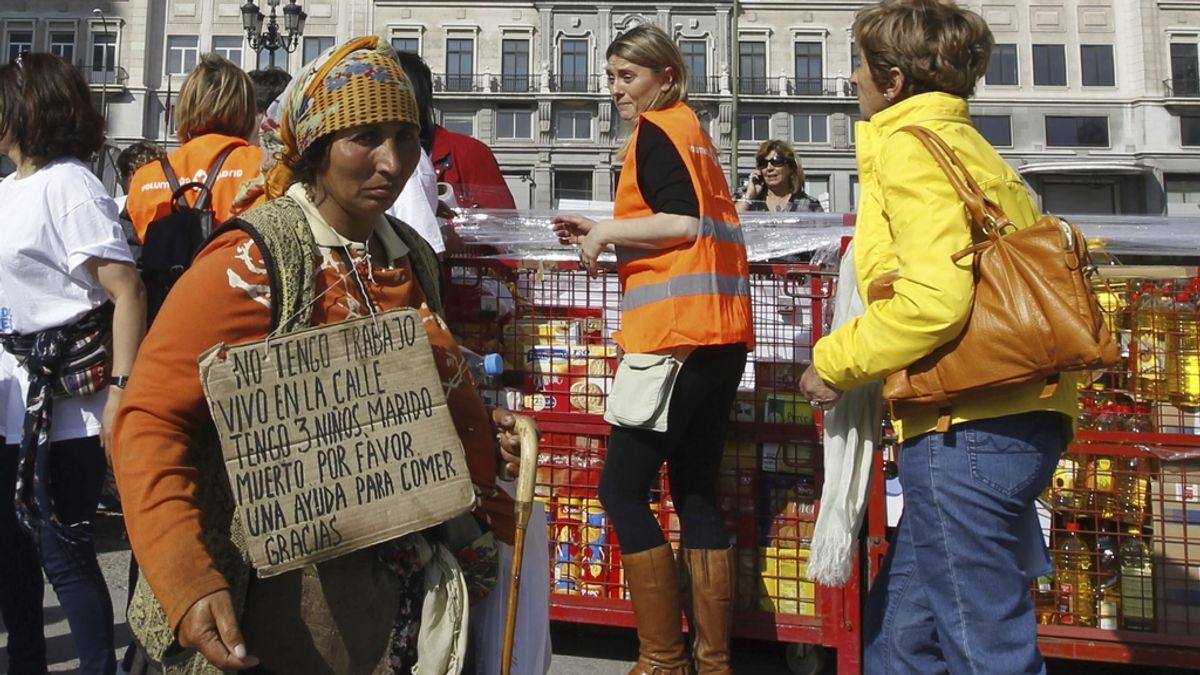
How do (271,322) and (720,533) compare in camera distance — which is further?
(720,533)

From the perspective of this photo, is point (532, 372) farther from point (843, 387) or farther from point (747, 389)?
point (843, 387)

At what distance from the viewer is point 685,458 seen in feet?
10.8

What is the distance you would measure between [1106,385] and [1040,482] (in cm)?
165

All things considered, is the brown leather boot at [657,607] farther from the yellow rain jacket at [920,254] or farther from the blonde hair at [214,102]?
the blonde hair at [214,102]

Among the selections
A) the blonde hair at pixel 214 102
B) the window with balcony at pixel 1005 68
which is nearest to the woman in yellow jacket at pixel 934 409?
the blonde hair at pixel 214 102

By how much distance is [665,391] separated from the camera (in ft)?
10.1

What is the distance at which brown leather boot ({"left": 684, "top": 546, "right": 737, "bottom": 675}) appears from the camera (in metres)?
3.28

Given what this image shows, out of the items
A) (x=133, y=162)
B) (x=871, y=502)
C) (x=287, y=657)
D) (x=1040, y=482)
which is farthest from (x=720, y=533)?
(x=133, y=162)

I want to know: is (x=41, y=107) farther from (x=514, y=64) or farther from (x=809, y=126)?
(x=809, y=126)

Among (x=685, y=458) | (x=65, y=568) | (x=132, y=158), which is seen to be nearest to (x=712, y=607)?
(x=685, y=458)

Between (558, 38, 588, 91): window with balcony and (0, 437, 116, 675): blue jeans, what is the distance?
148 ft

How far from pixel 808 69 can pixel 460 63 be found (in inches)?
650

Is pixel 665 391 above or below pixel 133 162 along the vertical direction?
below

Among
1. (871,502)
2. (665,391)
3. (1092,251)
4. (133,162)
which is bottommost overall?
(871,502)
